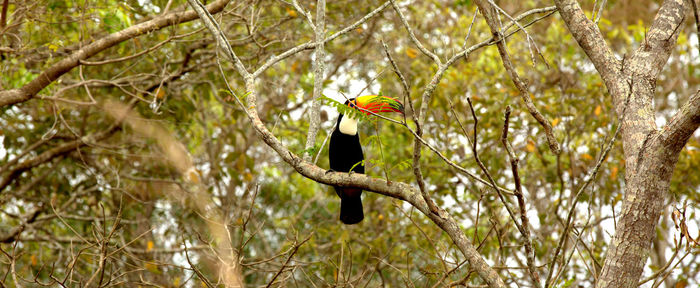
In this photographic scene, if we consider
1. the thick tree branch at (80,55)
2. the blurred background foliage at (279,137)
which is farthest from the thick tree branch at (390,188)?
the blurred background foliage at (279,137)

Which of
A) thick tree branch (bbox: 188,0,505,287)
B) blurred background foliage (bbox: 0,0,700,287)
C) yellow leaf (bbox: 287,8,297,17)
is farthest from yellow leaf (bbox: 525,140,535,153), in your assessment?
thick tree branch (bbox: 188,0,505,287)

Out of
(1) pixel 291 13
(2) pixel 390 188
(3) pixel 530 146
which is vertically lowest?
(2) pixel 390 188

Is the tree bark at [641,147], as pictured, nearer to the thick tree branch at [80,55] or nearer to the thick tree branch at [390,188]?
the thick tree branch at [390,188]

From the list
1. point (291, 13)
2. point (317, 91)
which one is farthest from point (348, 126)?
point (291, 13)

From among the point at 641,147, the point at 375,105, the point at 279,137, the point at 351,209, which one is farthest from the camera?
the point at 279,137

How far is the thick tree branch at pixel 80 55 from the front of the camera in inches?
162

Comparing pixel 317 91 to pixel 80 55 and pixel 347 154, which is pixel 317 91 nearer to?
pixel 347 154

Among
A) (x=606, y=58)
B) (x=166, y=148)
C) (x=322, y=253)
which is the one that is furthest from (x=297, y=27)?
(x=606, y=58)

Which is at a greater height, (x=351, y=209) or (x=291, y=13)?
(x=291, y=13)

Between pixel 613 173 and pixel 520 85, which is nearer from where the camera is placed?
pixel 520 85

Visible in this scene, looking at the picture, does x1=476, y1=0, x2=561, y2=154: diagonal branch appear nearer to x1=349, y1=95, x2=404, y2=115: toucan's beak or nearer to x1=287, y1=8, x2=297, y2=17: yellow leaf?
x1=349, y1=95, x2=404, y2=115: toucan's beak

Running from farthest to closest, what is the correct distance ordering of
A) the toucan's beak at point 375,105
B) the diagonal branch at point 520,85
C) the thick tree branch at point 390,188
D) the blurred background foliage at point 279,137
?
the blurred background foliage at point 279,137
the toucan's beak at point 375,105
the diagonal branch at point 520,85
the thick tree branch at point 390,188

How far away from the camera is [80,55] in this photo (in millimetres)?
4270

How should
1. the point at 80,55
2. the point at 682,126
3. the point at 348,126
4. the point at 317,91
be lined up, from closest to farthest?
the point at 682,126
the point at 317,91
the point at 80,55
the point at 348,126
